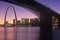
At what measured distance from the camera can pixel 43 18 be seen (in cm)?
2238

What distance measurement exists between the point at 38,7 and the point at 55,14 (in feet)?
16.1

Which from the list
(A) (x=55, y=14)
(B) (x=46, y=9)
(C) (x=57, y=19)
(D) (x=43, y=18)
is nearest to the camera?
(D) (x=43, y=18)

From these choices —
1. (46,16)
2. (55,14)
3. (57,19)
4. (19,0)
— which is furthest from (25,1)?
(57,19)

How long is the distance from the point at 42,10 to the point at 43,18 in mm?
1146

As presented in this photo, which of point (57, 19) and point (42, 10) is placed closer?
point (42, 10)

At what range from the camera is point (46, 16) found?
74.3 feet

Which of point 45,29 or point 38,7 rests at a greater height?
point 38,7

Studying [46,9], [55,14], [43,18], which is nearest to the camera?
[43,18]

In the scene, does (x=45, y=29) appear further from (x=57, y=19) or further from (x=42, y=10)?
(x=57, y=19)

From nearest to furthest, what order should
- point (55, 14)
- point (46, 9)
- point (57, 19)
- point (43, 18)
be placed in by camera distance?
point (43, 18), point (46, 9), point (55, 14), point (57, 19)

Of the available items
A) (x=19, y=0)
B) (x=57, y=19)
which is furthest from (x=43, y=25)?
(x=57, y=19)

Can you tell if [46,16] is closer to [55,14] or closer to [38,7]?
[38,7]

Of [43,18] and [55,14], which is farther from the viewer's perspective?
[55,14]

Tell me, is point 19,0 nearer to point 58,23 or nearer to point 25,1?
point 25,1
